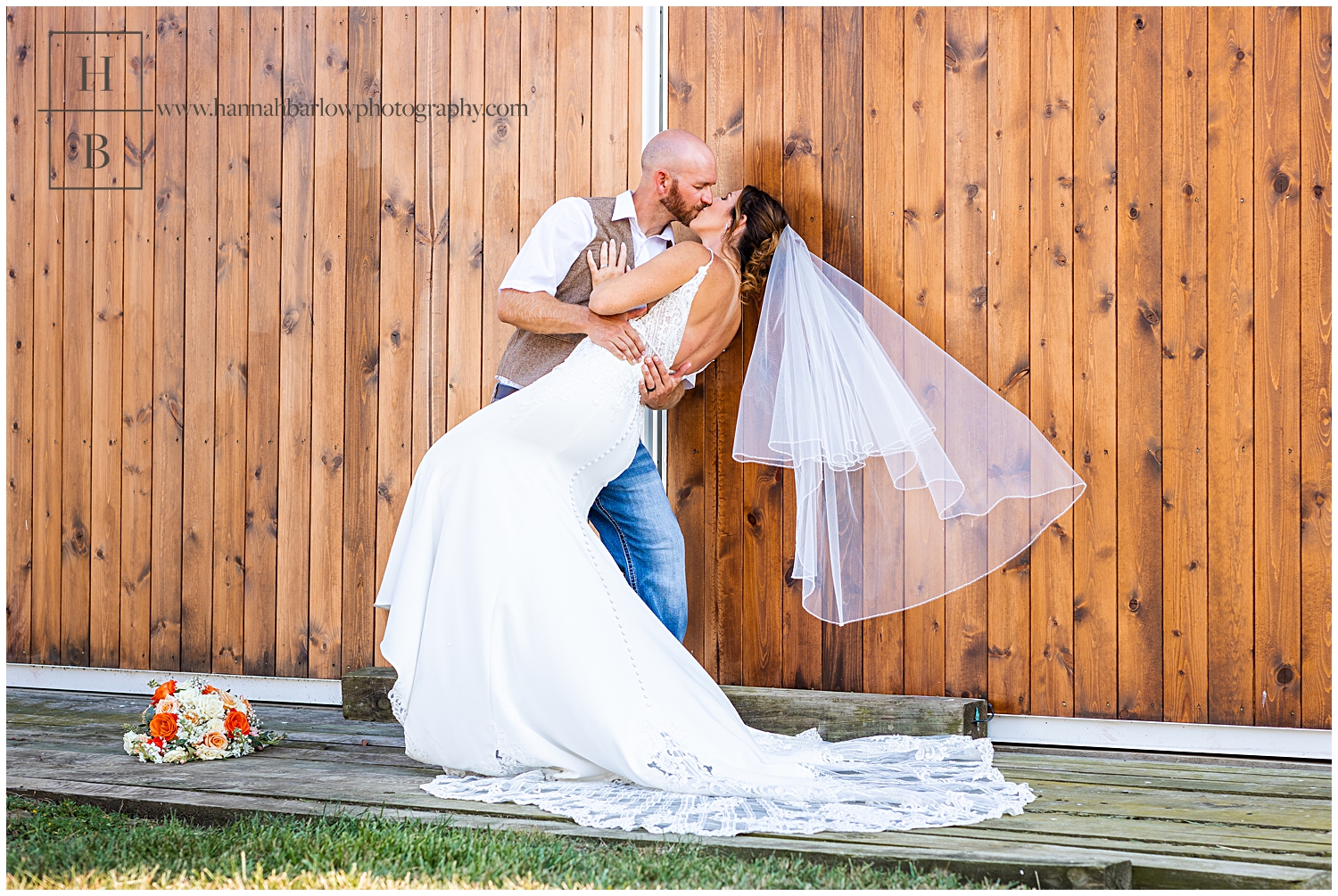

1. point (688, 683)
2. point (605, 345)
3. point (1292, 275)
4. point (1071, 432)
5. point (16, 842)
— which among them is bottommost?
point (16, 842)

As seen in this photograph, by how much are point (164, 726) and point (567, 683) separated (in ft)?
3.66

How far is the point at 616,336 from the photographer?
3.02 meters

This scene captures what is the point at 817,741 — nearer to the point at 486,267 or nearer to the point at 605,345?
the point at 605,345

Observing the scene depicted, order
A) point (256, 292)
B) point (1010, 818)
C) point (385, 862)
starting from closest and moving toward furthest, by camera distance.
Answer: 1. point (385, 862)
2. point (1010, 818)
3. point (256, 292)

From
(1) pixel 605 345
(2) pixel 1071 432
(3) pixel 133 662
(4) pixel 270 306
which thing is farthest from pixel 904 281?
(3) pixel 133 662

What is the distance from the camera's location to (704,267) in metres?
3.07

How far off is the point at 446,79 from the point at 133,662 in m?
2.27

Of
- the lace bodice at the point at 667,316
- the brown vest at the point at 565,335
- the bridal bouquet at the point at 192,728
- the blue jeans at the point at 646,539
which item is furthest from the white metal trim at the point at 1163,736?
the bridal bouquet at the point at 192,728

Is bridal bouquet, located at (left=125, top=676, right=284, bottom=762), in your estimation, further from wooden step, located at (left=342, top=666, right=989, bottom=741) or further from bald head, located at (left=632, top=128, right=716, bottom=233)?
bald head, located at (left=632, top=128, right=716, bottom=233)

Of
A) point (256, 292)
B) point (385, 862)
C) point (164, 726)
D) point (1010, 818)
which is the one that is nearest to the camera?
point (385, 862)

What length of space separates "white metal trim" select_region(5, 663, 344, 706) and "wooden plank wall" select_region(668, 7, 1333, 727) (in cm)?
129

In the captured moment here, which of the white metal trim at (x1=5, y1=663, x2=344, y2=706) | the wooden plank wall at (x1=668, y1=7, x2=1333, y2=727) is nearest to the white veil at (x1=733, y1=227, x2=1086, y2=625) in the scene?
the wooden plank wall at (x1=668, y1=7, x2=1333, y2=727)

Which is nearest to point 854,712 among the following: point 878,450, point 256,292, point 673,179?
point 878,450

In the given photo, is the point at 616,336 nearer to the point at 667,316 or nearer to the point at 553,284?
the point at 667,316
